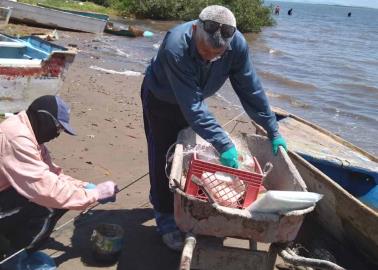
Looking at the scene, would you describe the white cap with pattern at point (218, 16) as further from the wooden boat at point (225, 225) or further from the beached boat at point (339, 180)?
the beached boat at point (339, 180)

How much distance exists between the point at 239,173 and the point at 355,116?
9050 millimetres

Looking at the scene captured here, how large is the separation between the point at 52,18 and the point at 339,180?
15.5m

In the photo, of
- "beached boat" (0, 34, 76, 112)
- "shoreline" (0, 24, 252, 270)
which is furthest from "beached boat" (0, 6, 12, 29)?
"beached boat" (0, 34, 76, 112)

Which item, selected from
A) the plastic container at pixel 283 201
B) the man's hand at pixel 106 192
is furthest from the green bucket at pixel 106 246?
the plastic container at pixel 283 201

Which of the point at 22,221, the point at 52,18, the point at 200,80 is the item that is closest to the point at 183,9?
the point at 52,18

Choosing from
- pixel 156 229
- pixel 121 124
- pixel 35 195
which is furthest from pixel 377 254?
pixel 121 124

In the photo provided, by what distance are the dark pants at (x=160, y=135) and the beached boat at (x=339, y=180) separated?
51.1 inches

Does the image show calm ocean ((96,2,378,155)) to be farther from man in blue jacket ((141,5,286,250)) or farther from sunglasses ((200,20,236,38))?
sunglasses ((200,20,236,38))

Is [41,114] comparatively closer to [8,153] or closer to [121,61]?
[8,153]

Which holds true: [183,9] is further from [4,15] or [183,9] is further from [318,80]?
[318,80]

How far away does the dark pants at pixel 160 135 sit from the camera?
13.5 ft

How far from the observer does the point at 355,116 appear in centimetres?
1174

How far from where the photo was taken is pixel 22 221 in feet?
11.1

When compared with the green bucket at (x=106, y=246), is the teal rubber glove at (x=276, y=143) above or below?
above
